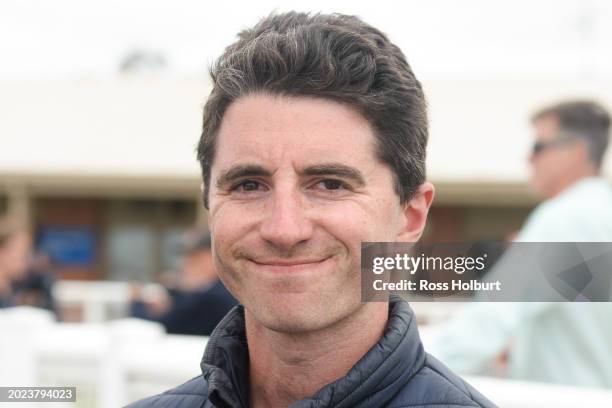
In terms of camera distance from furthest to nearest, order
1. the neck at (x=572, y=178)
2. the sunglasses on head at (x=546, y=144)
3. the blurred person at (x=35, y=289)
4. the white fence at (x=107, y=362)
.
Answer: the blurred person at (x=35, y=289)
the sunglasses on head at (x=546, y=144)
the neck at (x=572, y=178)
the white fence at (x=107, y=362)

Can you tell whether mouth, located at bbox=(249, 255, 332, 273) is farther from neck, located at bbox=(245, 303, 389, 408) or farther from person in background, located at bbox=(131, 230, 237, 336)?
person in background, located at bbox=(131, 230, 237, 336)

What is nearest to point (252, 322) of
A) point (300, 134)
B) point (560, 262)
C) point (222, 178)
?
point (222, 178)

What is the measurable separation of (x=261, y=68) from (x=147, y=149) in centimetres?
1665

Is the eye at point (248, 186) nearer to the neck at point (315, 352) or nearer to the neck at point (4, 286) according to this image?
the neck at point (315, 352)

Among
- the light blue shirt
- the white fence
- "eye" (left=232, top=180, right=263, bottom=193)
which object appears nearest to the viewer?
"eye" (left=232, top=180, right=263, bottom=193)

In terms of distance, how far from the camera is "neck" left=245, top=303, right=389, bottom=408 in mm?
1694

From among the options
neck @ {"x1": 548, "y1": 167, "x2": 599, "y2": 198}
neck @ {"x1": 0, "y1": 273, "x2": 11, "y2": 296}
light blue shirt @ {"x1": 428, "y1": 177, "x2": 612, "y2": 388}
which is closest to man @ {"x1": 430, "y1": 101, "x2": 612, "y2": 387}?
light blue shirt @ {"x1": 428, "y1": 177, "x2": 612, "y2": 388}

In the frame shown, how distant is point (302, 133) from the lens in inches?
63.9

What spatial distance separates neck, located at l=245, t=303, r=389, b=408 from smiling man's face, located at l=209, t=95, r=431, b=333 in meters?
0.06

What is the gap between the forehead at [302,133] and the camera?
162 centimetres

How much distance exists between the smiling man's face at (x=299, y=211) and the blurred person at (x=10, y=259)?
520cm

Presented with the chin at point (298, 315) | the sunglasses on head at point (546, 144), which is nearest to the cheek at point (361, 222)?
the chin at point (298, 315)

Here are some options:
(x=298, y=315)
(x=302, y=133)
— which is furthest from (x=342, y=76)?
(x=298, y=315)

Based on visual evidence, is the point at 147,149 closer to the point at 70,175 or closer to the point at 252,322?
the point at 70,175
